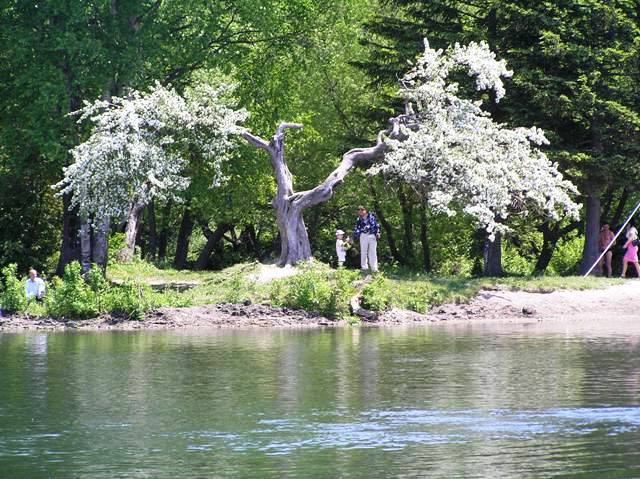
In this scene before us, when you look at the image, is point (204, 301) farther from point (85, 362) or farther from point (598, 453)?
point (598, 453)

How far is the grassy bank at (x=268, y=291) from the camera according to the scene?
99.8ft

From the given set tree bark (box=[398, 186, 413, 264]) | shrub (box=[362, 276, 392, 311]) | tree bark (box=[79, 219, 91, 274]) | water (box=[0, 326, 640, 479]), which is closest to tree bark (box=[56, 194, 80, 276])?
tree bark (box=[79, 219, 91, 274])

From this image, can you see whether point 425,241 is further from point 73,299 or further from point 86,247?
point 73,299

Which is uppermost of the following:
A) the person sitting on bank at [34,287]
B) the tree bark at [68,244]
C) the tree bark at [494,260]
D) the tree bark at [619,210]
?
the tree bark at [619,210]

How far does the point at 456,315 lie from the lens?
31391mm

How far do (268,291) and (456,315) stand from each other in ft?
14.8

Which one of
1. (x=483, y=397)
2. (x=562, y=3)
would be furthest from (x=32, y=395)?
(x=562, y=3)

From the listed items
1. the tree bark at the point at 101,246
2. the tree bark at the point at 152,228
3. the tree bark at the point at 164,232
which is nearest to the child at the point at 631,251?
the tree bark at the point at 101,246

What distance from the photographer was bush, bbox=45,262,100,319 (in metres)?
30.2

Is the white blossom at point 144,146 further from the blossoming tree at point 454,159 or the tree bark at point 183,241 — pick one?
the tree bark at point 183,241

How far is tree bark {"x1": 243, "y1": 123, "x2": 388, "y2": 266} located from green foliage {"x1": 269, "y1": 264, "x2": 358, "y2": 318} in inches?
108

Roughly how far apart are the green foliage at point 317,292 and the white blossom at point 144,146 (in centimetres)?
458

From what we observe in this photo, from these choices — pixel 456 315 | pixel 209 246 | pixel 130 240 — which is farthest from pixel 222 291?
pixel 209 246

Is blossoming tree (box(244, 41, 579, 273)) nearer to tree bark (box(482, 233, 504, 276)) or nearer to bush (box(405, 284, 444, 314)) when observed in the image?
bush (box(405, 284, 444, 314))
